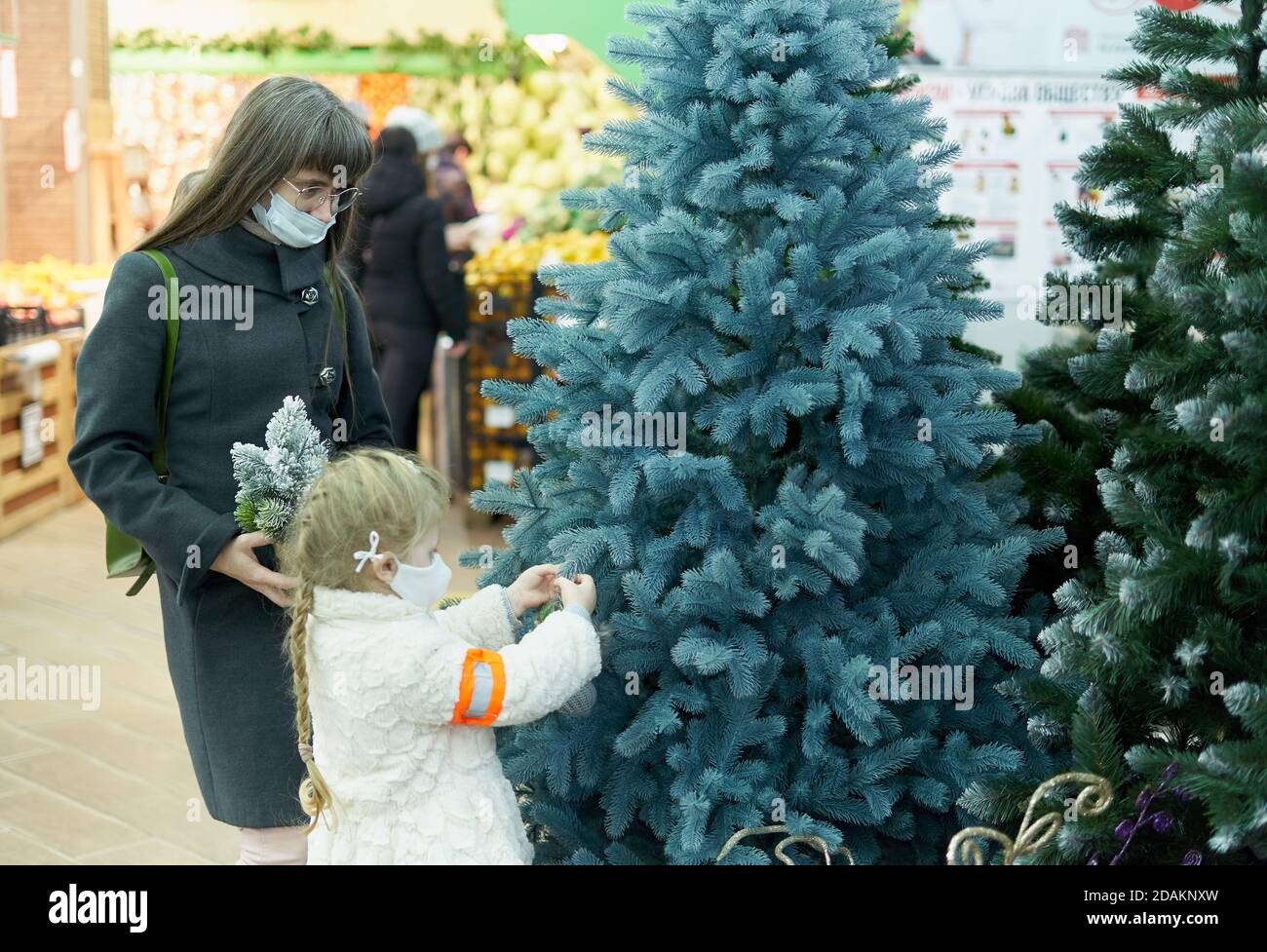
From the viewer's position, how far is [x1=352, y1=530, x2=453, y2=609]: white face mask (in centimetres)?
207

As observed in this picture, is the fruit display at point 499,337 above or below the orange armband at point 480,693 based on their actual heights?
above

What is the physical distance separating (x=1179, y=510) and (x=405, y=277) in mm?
5132

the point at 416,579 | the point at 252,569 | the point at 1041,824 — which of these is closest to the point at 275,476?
the point at 252,569

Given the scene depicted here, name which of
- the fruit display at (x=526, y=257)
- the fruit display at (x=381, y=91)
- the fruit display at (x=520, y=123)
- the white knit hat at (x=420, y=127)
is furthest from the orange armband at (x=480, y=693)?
the fruit display at (x=381, y=91)

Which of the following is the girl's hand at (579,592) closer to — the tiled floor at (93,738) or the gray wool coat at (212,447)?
the gray wool coat at (212,447)

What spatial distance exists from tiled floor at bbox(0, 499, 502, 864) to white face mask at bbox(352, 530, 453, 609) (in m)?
1.29

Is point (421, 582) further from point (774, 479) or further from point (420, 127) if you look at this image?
point (420, 127)

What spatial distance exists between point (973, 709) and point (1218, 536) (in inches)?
24.2

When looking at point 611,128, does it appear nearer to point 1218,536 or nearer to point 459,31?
point 1218,536

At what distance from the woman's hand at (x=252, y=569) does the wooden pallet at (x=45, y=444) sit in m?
5.00

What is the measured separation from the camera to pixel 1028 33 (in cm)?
616

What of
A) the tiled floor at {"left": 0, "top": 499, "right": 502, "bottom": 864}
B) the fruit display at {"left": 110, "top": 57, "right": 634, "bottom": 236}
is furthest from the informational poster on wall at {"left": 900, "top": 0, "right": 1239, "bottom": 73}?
the tiled floor at {"left": 0, "top": 499, "right": 502, "bottom": 864}

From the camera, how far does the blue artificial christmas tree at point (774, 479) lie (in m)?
2.38

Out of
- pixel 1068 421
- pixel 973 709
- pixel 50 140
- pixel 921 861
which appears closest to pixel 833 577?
pixel 973 709
